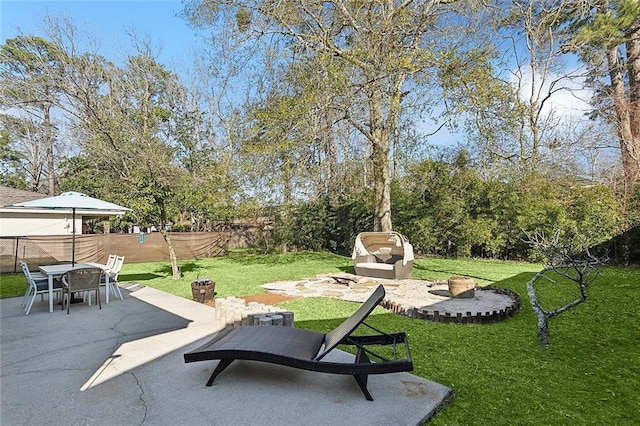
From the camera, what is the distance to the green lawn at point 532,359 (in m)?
2.60

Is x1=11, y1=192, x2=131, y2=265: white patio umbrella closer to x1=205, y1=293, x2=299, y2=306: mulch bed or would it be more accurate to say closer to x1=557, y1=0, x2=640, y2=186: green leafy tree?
x1=205, y1=293, x2=299, y2=306: mulch bed

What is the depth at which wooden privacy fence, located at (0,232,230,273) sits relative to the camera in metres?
10.9

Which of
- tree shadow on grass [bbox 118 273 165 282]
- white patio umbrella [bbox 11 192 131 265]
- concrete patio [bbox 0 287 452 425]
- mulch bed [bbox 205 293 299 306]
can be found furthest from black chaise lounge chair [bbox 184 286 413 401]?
tree shadow on grass [bbox 118 273 165 282]

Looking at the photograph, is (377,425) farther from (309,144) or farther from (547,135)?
(547,135)

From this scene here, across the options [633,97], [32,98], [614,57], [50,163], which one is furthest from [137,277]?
[50,163]

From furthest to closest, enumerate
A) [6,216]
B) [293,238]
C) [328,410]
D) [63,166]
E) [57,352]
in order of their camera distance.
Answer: [63,166] → [293,238] → [6,216] → [57,352] → [328,410]

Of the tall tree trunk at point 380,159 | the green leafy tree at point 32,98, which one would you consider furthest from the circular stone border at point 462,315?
the green leafy tree at point 32,98

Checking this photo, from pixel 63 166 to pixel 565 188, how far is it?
27.2 m

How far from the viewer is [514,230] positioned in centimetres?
1198

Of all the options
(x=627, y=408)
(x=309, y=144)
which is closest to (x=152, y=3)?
(x=309, y=144)

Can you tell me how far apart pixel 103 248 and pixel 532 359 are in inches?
562

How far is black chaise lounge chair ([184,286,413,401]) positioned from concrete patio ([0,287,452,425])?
206 millimetres

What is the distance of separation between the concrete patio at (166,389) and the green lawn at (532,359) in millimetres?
381

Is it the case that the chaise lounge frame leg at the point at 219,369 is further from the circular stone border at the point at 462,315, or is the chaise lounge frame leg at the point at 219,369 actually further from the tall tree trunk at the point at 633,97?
the tall tree trunk at the point at 633,97
